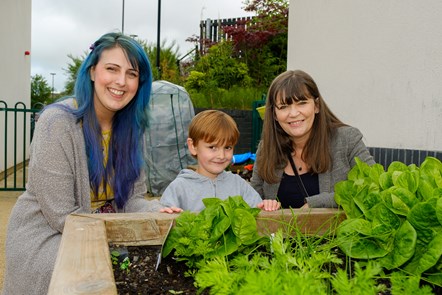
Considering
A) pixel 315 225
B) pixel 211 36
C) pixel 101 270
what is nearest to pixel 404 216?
pixel 315 225

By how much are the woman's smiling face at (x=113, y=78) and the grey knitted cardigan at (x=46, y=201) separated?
0.19m

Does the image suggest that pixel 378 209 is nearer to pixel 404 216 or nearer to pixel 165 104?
pixel 404 216

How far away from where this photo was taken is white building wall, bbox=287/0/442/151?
3.76 metres

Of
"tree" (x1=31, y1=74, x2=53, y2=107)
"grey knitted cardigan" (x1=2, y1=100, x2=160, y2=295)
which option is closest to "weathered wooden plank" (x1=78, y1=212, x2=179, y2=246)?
"grey knitted cardigan" (x1=2, y1=100, x2=160, y2=295)

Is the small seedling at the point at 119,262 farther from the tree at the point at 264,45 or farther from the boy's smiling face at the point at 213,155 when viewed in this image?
the tree at the point at 264,45

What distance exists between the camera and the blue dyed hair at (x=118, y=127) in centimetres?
223

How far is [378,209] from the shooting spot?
142 cm

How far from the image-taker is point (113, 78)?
7.45 feet

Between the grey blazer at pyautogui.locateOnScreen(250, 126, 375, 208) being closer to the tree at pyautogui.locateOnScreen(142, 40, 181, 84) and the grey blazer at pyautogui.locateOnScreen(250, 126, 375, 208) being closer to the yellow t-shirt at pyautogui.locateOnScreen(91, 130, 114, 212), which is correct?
the yellow t-shirt at pyautogui.locateOnScreen(91, 130, 114, 212)

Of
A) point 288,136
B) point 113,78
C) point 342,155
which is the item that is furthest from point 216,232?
point 288,136

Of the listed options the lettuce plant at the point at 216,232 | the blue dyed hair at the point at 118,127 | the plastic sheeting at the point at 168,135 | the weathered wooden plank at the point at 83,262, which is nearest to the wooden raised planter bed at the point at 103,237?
the weathered wooden plank at the point at 83,262

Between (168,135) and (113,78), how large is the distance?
5479 mm

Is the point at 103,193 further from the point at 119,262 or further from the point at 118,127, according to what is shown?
the point at 119,262

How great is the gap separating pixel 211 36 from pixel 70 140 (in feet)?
45.8
